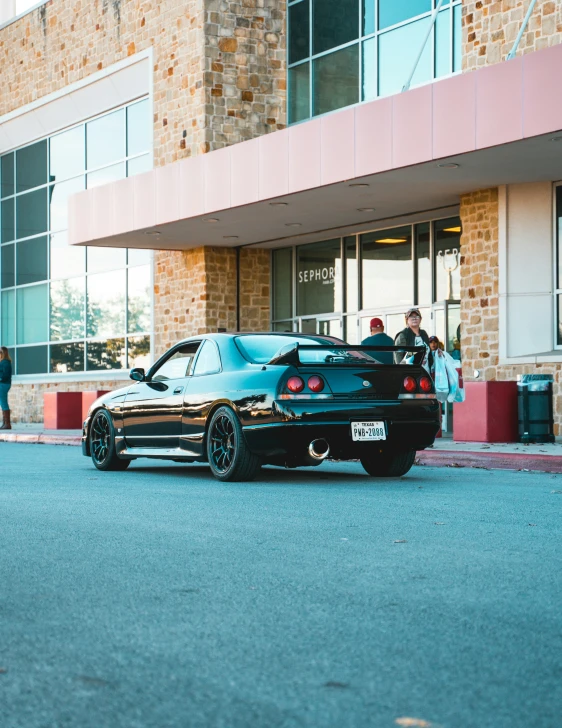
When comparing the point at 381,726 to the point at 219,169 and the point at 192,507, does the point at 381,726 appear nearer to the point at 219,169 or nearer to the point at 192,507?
the point at 192,507

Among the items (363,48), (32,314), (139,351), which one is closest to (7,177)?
(32,314)

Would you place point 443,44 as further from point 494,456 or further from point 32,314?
point 32,314

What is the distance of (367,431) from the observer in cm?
1134

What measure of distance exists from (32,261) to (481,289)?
18168 mm

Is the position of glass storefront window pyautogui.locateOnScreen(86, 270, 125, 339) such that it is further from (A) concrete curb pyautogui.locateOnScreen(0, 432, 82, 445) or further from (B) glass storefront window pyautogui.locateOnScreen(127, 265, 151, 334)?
(A) concrete curb pyautogui.locateOnScreen(0, 432, 82, 445)

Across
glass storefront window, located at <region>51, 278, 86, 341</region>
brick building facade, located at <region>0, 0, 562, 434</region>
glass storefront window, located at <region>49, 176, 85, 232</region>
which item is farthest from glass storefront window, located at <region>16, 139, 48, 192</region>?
glass storefront window, located at <region>51, 278, 86, 341</region>

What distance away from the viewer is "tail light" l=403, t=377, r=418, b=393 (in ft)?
38.4

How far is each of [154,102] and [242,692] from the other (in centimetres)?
2611

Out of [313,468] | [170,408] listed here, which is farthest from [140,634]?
[313,468]

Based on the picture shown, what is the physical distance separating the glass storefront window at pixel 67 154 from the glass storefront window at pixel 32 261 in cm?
199

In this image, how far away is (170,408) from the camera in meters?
12.6

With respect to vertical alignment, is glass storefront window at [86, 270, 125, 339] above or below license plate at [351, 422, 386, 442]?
above

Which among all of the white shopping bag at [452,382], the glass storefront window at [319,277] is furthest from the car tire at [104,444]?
the glass storefront window at [319,277]

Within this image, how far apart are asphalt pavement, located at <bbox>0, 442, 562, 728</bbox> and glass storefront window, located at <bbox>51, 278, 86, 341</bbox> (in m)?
24.2
